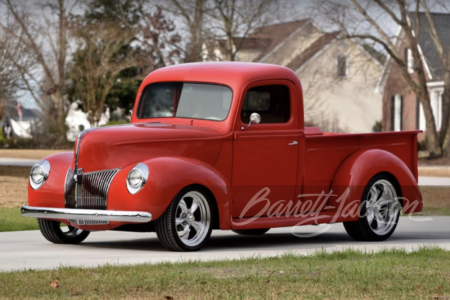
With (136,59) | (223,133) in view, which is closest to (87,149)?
(223,133)

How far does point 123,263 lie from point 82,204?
1.37m

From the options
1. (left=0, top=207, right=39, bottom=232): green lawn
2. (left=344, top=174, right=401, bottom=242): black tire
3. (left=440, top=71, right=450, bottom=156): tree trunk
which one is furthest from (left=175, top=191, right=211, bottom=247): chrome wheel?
(left=440, top=71, right=450, bottom=156): tree trunk

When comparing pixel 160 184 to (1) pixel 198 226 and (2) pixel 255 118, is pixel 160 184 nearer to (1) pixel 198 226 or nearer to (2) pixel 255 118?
(1) pixel 198 226

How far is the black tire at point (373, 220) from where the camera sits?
1182cm

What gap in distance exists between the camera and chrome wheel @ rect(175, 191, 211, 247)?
10.1m

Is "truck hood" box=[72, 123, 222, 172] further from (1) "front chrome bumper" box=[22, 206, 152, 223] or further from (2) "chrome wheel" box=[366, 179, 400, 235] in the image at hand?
(2) "chrome wheel" box=[366, 179, 400, 235]

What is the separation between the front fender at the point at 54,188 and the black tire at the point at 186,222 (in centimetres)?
125

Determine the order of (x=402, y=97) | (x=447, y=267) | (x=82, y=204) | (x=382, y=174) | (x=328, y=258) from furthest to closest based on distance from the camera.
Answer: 1. (x=402, y=97)
2. (x=382, y=174)
3. (x=82, y=204)
4. (x=328, y=258)
5. (x=447, y=267)

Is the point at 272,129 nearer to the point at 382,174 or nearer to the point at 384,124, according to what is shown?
the point at 382,174

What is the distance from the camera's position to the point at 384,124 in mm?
49750

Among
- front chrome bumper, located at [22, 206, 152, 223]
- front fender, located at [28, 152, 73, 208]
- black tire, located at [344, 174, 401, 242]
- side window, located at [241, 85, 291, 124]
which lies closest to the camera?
front chrome bumper, located at [22, 206, 152, 223]

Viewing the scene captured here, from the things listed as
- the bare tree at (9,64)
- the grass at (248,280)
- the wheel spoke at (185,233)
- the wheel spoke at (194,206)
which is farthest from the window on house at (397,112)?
the grass at (248,280)

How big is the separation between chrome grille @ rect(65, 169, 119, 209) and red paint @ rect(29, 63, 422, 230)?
0.10 m

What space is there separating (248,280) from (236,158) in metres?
3.19
